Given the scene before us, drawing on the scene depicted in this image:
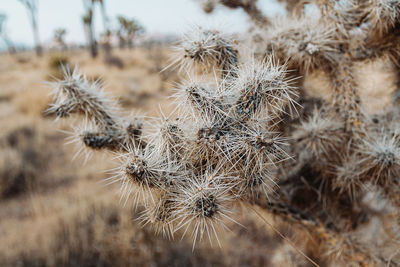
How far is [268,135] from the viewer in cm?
107

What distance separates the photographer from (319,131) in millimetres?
1555

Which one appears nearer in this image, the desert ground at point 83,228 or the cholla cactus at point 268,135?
the cholla cactus at point 268,135

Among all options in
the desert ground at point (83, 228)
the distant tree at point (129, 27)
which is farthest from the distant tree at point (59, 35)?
the desert ground at point (83, 228)

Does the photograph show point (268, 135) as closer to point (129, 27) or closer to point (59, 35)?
point (129, 27)

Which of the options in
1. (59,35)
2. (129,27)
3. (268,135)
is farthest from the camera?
(59,35)

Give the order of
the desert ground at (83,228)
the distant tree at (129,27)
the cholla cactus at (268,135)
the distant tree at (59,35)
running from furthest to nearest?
the distant tree at (59,35), the distant tree at (129,27), the desert ground at (83,228), the cholla cactus at (268,135)

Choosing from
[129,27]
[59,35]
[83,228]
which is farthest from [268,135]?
[59,35]

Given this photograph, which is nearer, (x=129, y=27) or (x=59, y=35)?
(x=129, y=27)

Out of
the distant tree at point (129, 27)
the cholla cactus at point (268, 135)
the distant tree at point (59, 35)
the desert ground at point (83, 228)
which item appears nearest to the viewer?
the cholla cactus at point (268, 135)

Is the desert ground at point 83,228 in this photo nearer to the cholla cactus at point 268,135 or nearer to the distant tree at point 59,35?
the cholla cactus at point 268,135

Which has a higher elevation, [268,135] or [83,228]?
[268,135]

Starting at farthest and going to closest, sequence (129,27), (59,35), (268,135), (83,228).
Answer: (59,35) < (129,27) < (83,228) < (268,135)

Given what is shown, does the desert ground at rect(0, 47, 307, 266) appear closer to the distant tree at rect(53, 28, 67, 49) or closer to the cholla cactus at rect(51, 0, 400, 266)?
the cholla cactus at rect(51, 0, 400, 266)

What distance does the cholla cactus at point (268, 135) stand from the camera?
3.32 feet
